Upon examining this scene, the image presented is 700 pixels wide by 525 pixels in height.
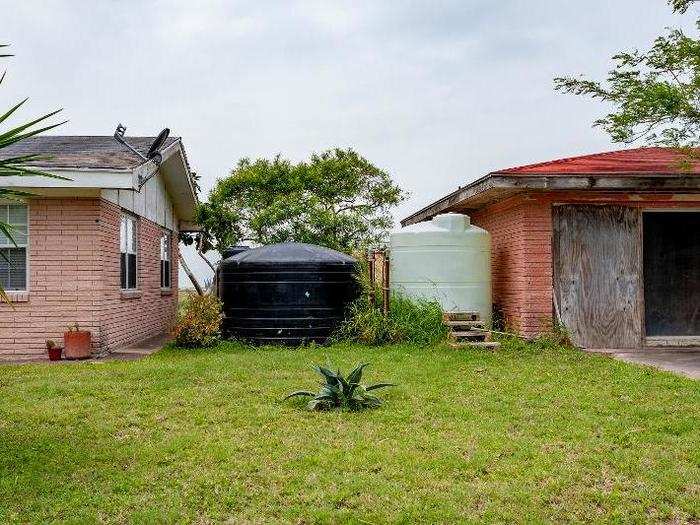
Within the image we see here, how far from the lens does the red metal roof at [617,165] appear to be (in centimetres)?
1124

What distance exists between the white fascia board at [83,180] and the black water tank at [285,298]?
3123mm

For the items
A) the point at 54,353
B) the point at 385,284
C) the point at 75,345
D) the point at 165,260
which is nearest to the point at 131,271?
the point at 75,345

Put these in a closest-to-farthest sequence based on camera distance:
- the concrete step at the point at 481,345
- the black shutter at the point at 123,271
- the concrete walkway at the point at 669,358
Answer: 1. the concrete walkway at the point at 669,358
2. the concrete step at the point at 481,345
3. the black shutter at the point at 123,271

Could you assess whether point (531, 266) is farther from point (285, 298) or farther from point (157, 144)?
point (157, 144)

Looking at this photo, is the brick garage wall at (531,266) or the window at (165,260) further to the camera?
the window at (165,260)

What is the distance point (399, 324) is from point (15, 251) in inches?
249

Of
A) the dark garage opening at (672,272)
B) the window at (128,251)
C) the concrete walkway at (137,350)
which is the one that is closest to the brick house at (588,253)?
the dark garage opening at (672,272)

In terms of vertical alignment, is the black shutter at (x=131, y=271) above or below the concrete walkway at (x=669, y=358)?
above

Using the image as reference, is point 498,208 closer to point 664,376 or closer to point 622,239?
point 622,239

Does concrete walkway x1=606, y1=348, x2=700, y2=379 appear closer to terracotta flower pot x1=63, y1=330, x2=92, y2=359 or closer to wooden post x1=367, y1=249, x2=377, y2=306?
wooden post x1=367, y1=249, x2=377, y2=306

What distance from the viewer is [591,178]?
11016 millimetres

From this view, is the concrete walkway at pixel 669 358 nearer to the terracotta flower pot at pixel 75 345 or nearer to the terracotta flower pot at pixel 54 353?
the terracotta flower pot at pixel 75 345

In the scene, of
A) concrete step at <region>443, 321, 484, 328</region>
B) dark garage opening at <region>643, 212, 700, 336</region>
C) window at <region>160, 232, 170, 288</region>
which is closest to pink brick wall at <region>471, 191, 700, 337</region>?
concrete step at <region>443, 321, 484, 328</region>

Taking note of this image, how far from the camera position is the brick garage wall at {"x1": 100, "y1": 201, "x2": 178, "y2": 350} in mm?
11297
